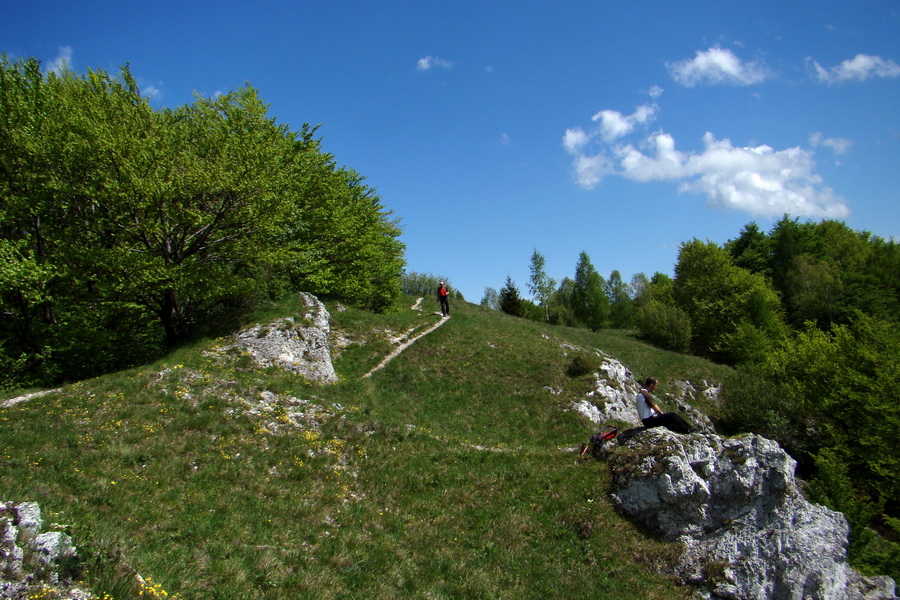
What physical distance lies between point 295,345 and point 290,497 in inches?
567

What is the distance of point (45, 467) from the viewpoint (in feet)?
35.2

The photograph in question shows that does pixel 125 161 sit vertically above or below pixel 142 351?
above

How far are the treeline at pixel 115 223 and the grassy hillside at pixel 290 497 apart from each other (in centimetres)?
527

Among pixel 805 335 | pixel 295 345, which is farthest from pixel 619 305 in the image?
pixel 295 345

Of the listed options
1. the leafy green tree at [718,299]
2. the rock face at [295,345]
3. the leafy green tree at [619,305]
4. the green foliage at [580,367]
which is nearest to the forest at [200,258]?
the rock face at [295,345]

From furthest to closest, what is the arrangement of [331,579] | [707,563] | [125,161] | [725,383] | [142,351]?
1. [725,383]
2. [142,351]
3. [125,161]
4. [707,563]
5. [331,579]

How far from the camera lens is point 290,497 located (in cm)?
1268

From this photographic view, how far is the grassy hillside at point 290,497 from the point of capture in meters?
8.92

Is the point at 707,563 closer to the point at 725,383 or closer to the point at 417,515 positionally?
the point at 417,515

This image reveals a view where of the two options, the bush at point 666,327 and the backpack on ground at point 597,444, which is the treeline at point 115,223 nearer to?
the backpack on ground at point 597,444

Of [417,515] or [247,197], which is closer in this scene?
[417,515]

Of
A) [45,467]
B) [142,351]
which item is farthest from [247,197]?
[45,467]

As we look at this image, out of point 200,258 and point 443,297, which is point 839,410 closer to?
point 443,297

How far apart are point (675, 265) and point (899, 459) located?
50957 millimetres
